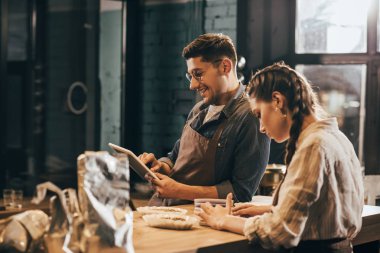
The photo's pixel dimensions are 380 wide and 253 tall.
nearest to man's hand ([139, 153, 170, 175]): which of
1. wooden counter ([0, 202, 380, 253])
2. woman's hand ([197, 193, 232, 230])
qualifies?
wooden counter ([0, 202, 380, 253])

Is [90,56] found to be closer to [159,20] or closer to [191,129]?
[159,20]

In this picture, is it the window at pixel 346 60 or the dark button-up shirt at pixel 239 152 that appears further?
the window at pixel 346 60

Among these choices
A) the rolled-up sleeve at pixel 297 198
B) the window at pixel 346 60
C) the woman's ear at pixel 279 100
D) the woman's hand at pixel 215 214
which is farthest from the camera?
the window at pixel 346 60

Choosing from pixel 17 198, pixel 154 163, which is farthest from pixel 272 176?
pixel 17 198

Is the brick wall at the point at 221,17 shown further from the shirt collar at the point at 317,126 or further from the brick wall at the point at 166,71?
the shirt collar at the point at 317,126

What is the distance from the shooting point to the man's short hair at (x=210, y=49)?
3195 millimetres

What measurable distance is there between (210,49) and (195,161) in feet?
1.64

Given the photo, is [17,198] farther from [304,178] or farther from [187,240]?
[304,178]

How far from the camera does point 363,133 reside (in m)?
4.55

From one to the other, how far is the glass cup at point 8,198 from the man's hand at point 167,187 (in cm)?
218

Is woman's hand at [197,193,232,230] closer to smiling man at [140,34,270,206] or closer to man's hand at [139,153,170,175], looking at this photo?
smiling man at [140,34,270,206]

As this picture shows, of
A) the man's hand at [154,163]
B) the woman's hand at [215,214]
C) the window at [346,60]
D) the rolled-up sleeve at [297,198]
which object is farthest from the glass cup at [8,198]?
the rolled-up sleeve at [297,198]

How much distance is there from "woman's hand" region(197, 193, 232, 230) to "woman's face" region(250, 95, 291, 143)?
368mm

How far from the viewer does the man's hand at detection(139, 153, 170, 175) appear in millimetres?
3340
